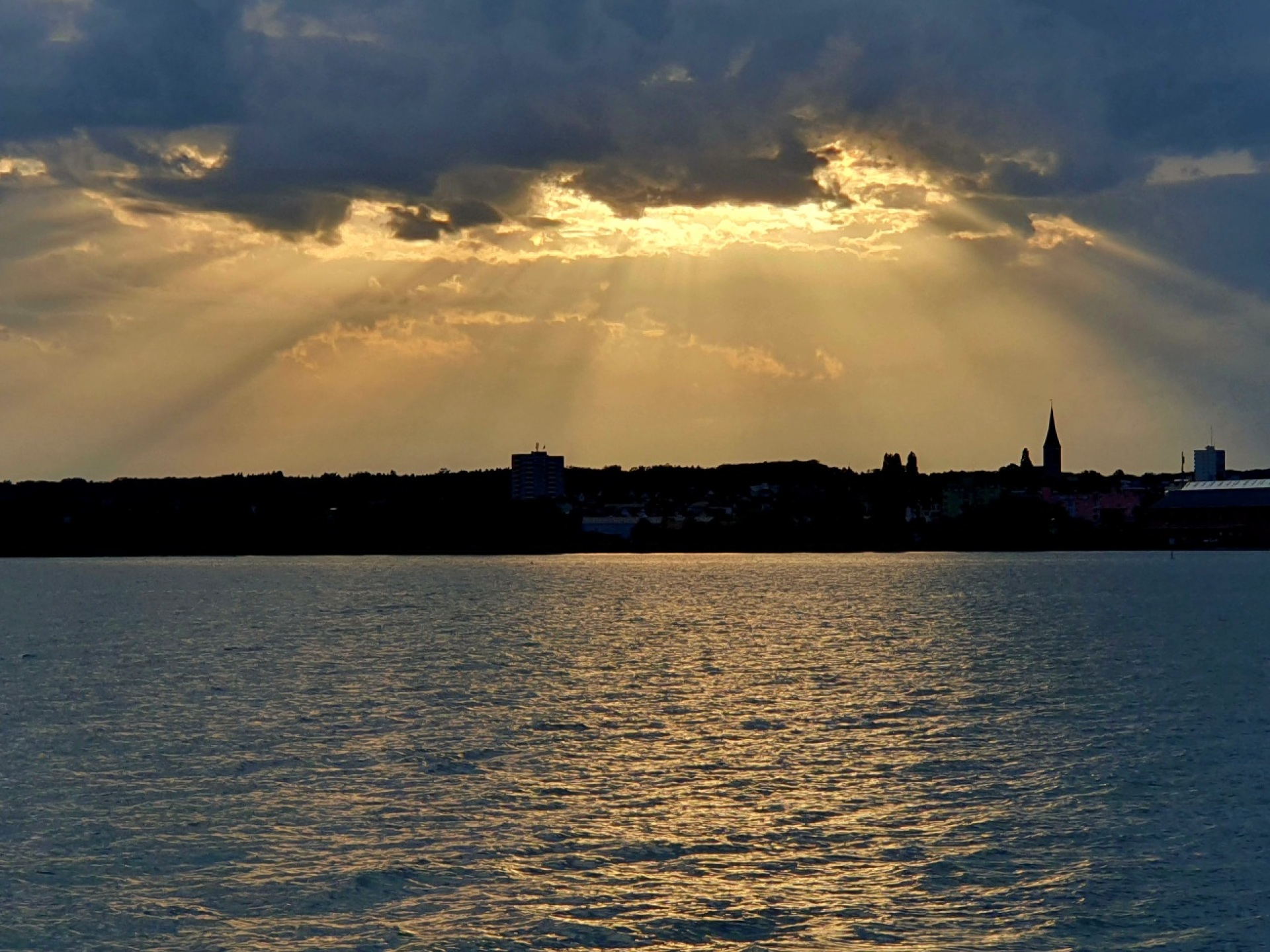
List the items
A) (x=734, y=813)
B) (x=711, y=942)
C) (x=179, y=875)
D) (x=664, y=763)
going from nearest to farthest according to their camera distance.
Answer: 1. (x=711, y=942)
2. (x=179, y=875)
3. (x=734, y=813)
4. (x=664, y=763)

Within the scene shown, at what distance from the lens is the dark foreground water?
80.8ft

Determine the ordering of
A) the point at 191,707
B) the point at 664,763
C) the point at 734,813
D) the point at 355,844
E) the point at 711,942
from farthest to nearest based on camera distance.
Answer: the point at 191,707
the point at 664,763
the point at 734,813
the point at 355,844
the point at 711,942

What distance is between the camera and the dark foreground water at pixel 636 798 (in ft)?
80.8

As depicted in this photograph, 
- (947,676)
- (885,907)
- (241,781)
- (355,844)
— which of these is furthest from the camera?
(947,676)

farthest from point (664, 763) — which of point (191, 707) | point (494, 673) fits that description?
point (494, 673)

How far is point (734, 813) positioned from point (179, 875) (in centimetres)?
1207

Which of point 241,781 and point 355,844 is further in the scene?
point 241,781

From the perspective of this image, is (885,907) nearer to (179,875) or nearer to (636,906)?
(636,906)

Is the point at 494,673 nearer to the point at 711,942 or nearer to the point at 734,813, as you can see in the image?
the point at 734,813

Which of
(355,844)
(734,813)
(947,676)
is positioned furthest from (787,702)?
(355,844)

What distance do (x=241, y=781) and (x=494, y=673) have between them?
2867cm

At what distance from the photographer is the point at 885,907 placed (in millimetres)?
25062

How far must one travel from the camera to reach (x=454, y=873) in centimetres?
2755

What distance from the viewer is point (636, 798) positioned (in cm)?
3431
